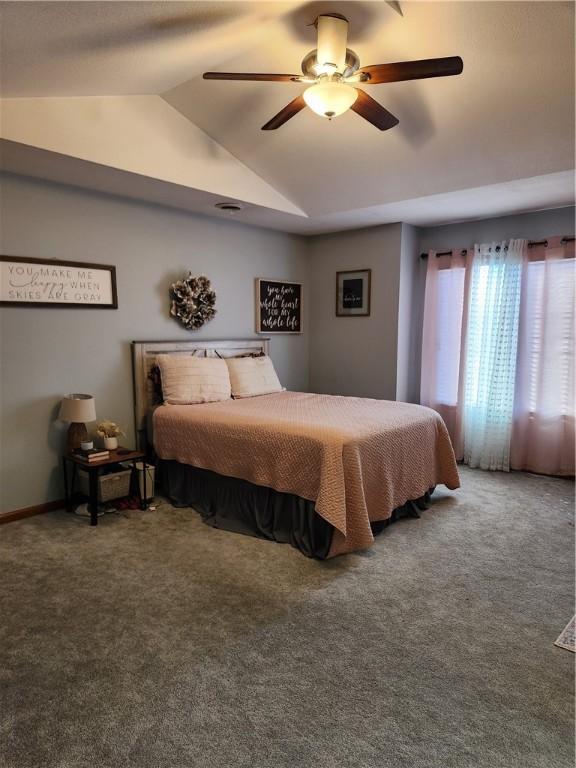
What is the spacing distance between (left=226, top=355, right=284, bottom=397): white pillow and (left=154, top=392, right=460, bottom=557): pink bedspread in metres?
0.27

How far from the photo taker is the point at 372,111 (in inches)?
89.9

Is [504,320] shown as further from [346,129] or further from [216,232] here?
[216,232]

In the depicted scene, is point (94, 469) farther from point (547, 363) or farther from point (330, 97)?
point (547, 363)

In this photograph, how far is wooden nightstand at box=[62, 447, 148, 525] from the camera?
10.2 feet

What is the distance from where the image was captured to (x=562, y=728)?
5.10ft

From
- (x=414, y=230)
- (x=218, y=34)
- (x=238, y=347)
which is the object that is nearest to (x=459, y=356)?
(x=414, y=230)

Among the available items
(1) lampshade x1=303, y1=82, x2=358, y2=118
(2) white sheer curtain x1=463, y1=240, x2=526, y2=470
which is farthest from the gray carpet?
(1) lampshade x1=303, y1=82, x2=358, y2=118

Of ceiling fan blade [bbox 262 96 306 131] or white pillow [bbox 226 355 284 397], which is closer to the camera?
ceiling fan blade [bbox 262 96 306 131]

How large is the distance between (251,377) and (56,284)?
1.67 metres

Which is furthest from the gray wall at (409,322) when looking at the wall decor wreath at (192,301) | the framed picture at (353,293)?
the wall decor wreath at (192,301)

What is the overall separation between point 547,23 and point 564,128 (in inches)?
30.0

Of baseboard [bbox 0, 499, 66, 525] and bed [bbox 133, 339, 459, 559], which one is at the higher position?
bed [bbox 133, 339, 459, 559]

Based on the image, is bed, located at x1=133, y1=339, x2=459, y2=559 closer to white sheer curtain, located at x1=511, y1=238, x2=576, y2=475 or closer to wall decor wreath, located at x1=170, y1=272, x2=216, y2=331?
wall decor wreath, located at x1=170, y1=272, x2=216, y2=331

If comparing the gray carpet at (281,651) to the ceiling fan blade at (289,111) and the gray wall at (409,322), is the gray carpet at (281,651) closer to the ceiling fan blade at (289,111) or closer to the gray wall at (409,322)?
the gray wall at (409,322)
